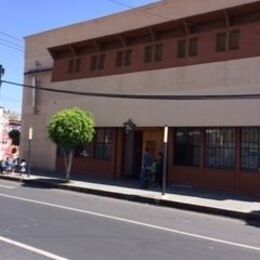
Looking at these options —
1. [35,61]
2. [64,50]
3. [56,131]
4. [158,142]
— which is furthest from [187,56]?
[35,61]

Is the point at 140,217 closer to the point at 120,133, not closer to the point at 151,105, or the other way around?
the point at 151,105

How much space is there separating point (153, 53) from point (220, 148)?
595 centimetres

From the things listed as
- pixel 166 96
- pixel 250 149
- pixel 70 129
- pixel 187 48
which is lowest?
pixel 250 149

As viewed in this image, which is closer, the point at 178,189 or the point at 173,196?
the point at 173,196

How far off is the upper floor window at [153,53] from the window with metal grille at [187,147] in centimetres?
358

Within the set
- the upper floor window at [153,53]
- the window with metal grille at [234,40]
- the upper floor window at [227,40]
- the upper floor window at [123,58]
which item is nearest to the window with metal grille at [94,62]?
the upper floor window at [123,58]

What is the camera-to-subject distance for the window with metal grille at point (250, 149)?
23.7 metres

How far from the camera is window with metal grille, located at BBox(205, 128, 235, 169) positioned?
2469cm

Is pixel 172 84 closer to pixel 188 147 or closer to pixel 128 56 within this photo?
pixel 188 147

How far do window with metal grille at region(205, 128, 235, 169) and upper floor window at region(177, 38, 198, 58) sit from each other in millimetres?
3402

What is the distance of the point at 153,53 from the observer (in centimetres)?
2845

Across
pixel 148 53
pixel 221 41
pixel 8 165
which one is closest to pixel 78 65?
pixel 148 53

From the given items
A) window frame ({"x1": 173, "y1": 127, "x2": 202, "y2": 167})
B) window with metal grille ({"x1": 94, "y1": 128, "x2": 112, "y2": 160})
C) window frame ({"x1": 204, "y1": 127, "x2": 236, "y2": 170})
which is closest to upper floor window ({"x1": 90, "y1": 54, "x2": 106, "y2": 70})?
window with metal grille ({"x1": 94, "y1": 128, "x2": 112, "y2": 160})

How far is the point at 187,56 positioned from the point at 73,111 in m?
5.61
